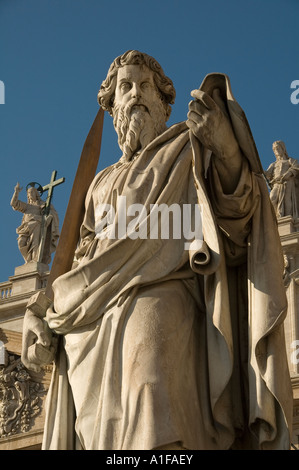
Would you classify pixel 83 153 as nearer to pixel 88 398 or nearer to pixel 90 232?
pixel 90 232

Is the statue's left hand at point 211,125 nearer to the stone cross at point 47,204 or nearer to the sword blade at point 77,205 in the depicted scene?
the sword blade at point 77,205

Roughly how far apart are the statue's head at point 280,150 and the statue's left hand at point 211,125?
65.0 ft

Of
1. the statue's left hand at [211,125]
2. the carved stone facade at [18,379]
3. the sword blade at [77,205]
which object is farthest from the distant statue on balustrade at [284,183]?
the statue's left hand at [211,125]

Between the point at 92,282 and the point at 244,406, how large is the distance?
819 mm

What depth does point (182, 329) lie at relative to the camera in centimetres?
493

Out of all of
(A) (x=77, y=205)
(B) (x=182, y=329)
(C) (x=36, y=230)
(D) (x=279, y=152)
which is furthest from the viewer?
(C) (x=36, y=230)

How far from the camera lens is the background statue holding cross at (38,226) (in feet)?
92.4

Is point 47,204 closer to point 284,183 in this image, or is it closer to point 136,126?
point 284,183

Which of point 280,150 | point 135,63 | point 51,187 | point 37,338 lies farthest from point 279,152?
point 37,338

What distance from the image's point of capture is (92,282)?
5.10 meters

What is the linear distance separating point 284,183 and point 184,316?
19283 millimetres

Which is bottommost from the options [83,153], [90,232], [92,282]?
[92,282]
